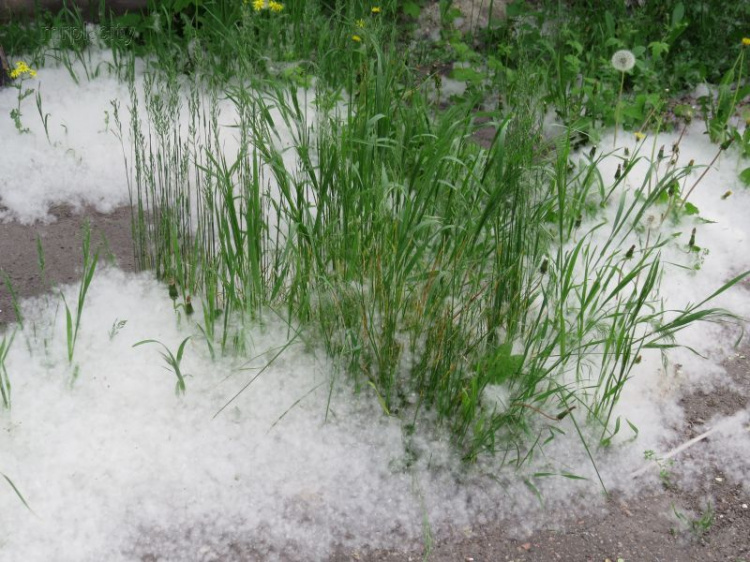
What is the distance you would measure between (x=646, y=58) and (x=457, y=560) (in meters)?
2.52

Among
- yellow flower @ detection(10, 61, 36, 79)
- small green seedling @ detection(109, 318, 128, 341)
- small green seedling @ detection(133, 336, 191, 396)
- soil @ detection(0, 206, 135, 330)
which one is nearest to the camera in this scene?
small green seedling @ detection(133, 336, 191, 396)

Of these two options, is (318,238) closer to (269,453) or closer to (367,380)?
(367,380)

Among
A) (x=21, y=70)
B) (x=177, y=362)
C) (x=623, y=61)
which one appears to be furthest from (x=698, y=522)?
(x=21, y=70)

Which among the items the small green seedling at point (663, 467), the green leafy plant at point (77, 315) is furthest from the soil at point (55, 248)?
the small green seedling at point (663, 467)

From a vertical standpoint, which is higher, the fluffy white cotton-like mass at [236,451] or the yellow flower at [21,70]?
the yellow flower at [21,70]

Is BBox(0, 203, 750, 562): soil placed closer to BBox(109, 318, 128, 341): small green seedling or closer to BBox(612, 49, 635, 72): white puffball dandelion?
BBox(109, 318, 128, 341): small green seedling

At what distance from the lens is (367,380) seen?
2.42 m

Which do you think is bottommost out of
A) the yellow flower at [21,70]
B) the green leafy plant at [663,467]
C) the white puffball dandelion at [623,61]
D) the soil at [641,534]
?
the soil at [641,534]

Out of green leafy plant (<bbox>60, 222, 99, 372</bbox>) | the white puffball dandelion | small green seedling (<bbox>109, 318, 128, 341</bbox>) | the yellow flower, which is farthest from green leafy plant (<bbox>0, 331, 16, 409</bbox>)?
the white puffball dandelion

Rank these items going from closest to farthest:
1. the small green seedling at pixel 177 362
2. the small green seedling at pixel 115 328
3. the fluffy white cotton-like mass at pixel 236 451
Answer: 1. the fluffy white cotton-like mass at pixel 236 451
2. the small green seedling at pixel 177 362
3. the small green seedling at pixel 115 328

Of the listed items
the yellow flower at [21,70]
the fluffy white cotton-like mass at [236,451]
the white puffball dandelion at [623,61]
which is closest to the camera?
the fluffy white cotton-like mass at [236,451]

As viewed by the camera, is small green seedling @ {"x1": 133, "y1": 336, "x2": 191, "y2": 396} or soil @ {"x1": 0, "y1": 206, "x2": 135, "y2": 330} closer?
small green seedling @ {"x1": 133, "y1": 336, "x2": 191, "y2": 396}

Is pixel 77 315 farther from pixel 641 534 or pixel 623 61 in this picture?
pixel 623 61

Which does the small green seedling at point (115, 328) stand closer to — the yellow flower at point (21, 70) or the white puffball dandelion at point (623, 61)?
the yellow flower at point (21, 70)
